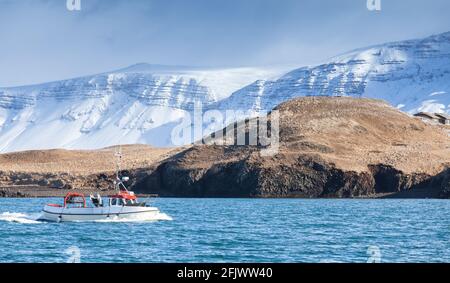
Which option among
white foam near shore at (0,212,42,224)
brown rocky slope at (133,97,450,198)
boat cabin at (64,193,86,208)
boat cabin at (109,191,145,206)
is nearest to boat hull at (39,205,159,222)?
boat cabin at (109,191,145,206)

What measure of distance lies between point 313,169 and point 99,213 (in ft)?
264

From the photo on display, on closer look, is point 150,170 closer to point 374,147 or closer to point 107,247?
point 374,147

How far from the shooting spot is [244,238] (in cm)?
6669

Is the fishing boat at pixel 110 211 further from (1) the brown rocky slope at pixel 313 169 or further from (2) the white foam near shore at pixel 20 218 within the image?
(1) the brown rocky slope at pixel 313 169

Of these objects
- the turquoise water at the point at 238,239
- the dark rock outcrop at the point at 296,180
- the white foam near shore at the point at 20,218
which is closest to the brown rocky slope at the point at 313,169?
the dark rock outcrop at the point at 296,180

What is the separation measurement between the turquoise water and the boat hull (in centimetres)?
206

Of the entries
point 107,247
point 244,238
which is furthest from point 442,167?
point 107,247

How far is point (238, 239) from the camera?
65812 millimetres

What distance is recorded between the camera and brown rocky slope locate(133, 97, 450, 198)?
522 ft

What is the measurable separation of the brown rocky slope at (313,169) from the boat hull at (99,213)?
7463 cm

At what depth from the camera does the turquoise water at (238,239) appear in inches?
2122

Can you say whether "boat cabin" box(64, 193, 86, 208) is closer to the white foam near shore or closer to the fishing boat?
the fishing boat

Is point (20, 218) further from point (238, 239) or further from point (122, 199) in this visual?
point (238, 239)

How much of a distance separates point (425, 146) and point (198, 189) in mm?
46698
